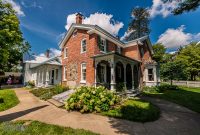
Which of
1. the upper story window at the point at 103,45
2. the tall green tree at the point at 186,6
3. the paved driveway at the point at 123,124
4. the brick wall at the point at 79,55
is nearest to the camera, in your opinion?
the paved driveway at the point at 123,124

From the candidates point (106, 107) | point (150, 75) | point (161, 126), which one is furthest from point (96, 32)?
point (161, 126)

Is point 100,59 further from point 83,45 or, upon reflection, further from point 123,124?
point 123,124

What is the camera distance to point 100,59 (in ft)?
49.6

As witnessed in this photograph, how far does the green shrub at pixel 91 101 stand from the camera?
30.7 feet

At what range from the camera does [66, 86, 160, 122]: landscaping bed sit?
8.11 meters

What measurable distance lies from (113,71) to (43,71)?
1519cm

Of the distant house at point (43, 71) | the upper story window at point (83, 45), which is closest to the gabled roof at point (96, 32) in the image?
the upper story window at point (83, 45)

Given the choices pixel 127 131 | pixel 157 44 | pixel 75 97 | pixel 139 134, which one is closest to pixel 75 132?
pixel 127 131

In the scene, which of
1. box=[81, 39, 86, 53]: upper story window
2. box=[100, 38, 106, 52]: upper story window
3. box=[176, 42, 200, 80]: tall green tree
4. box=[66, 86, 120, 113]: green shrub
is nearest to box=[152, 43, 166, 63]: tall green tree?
box=[176, 42, 200, 80]: tall green tree

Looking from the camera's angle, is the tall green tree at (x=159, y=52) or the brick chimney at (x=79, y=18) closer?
the brick chimney at (x=79, y=18)

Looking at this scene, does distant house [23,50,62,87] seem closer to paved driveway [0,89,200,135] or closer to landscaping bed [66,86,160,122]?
landscaping bed [66,86,160,122]

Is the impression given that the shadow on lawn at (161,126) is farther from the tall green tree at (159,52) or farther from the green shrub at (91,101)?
the tall green tree at (159,52)

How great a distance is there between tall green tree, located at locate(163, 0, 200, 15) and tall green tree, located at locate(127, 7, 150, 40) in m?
32.2

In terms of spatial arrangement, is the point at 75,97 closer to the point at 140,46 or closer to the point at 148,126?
the point at 148,126
